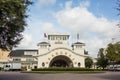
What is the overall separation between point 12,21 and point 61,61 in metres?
90.7

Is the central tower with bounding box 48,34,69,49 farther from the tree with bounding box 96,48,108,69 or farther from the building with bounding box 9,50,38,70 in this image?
the tree with bounding box 96,48,108,69

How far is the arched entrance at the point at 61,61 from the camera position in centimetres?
10061

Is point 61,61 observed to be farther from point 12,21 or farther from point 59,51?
point 12,21

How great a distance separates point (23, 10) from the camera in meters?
19.8

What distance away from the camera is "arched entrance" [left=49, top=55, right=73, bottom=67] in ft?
330

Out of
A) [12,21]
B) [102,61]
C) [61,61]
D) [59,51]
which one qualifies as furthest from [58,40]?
[12,21]

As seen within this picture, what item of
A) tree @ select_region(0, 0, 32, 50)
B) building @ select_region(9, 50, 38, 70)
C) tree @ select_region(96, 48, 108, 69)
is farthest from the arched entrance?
tree @ select_region(0, 0, 32, 50)

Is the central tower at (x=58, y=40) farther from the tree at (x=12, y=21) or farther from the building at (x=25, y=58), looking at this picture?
the tree at (x=12, y=21)

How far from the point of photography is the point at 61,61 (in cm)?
11075

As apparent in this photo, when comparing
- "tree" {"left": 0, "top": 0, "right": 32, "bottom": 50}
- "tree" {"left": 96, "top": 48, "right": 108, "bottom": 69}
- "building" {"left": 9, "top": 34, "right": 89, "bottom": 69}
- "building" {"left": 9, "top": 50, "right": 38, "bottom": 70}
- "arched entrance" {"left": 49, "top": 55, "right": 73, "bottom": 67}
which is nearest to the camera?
"tree" {"left": 0, "top": 0, "right": 32, "bottom": 50}

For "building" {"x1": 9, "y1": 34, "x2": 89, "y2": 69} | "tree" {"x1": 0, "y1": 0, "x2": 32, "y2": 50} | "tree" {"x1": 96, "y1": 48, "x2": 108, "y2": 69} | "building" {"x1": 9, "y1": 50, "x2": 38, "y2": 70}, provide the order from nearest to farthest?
"tree" {"x1": 0, "y1": 0, "x2": 32, "y2": 50}
"building" {"x1": 9, "y1": 34, "x2": 89, "y2": 69}
"tree" {"x1": 96, "y1": 48, "x2": 108, "y2": 69}
"building" {"x1": 9, "y1": 50, "x2": 38, "y2": 70}

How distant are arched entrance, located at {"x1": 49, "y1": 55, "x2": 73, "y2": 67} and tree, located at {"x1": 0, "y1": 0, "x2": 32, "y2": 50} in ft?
249

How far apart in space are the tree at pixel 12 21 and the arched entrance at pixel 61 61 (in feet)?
249

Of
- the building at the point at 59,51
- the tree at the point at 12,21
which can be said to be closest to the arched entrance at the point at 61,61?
the building at the point at 59,51
